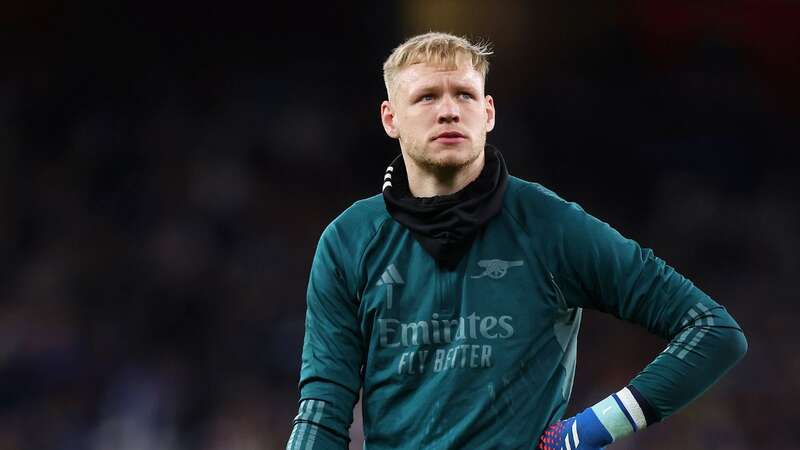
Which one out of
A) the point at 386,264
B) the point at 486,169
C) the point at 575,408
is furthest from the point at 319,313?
the point at 575,408

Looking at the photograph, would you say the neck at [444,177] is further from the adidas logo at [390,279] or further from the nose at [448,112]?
the adidas logo at [390,279]

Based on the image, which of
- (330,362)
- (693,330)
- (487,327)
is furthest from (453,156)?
(693,330)

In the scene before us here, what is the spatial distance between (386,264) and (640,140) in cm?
610

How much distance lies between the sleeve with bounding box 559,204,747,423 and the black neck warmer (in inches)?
10.7

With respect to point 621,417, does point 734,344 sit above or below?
above

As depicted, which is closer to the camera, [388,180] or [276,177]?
[388,180]

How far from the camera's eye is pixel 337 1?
899 centimetres

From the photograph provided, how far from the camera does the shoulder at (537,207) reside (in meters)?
2.72

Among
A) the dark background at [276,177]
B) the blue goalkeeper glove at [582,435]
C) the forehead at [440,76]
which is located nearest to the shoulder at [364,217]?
the forehead at [440,76]

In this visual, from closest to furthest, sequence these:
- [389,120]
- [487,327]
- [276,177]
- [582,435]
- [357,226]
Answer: [582,435] → [487,327] → [357,226] → [389,120] → [276,177]

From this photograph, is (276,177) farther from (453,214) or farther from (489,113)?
(453,214)

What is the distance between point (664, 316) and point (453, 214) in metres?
0.58

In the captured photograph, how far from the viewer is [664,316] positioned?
2572 millimetres

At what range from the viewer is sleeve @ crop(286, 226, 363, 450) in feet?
9.07
